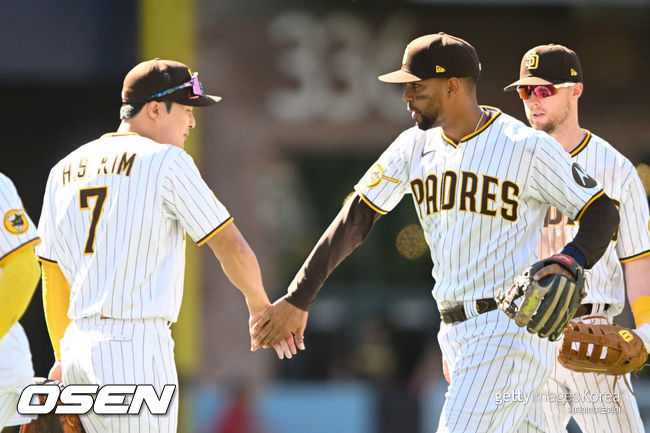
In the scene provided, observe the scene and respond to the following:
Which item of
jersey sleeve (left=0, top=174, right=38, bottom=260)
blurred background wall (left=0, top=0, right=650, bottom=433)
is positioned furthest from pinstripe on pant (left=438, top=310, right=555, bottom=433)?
blurred background wall (left=0, top=0, right=650, bottom=433)

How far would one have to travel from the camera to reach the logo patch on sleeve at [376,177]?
16.7ft

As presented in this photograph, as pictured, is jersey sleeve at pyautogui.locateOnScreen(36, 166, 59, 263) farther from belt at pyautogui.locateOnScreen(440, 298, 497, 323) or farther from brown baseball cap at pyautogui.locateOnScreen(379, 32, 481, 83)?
belt at pyautogui.locateOnScreen(440, 298, 497, 323)

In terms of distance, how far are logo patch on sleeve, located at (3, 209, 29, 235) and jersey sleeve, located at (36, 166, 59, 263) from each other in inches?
9.0

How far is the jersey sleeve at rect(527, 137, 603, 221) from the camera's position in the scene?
4.62 metres

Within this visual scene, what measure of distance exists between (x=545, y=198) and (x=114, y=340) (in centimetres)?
192

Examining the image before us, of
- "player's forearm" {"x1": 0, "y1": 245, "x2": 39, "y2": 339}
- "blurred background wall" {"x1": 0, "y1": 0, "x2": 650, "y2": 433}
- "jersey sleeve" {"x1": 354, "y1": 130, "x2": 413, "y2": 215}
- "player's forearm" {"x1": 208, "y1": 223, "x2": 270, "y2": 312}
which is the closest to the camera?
"player's forearm" {"x1": 0, "y1": 245, "x2": 39, "y2": 339}

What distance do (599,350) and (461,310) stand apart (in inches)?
28.0

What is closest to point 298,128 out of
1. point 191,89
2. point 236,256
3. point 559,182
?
point 191,89

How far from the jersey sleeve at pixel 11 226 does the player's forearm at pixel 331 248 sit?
132 centimetres

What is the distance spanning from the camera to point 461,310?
472 centimetres

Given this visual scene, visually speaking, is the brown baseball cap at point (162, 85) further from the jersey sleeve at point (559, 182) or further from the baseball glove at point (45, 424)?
the jersey sleeve at point (559, 182)

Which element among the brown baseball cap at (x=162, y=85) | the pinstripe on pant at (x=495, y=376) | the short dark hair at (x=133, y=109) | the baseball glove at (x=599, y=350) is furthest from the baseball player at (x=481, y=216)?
the short dark hair at (x=133, y=109)

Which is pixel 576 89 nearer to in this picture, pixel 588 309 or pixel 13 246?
pixel 588 309

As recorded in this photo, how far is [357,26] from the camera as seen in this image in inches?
465
